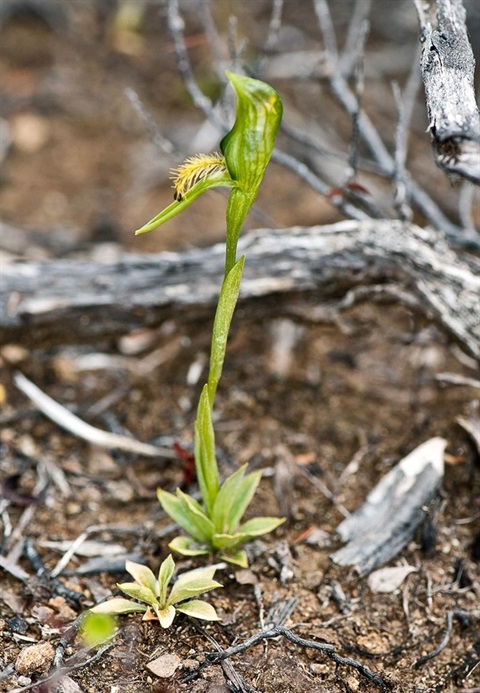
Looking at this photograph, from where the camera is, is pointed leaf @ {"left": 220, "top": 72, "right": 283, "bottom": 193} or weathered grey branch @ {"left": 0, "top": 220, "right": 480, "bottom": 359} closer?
pointed leaf @ {"left": 220, "top": 72, "right": 283, "bottom": 193}

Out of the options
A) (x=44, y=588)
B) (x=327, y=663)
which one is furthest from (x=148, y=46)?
(x=327, y=663)

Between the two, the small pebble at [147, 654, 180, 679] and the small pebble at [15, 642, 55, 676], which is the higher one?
the small pebble at [147, 654, 180, 679]

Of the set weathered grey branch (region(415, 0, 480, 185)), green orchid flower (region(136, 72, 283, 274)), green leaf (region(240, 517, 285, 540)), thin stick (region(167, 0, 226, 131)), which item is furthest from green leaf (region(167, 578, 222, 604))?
thin stick (region(167, 0, 226, 131))

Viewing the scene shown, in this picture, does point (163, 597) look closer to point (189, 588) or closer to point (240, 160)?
point (189, 588)

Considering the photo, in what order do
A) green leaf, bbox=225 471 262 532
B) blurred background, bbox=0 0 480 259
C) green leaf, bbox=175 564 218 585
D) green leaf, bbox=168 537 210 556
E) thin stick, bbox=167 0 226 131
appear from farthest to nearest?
1. blurred background, bbox=0 0 480 259
2. thin stick, bbox=167 0 226 131
3. green leaf, bbox=225 471 262 532
4. green leaf, bbox=168 537 210 556
5. green leaf, bbox=175 564 218 585

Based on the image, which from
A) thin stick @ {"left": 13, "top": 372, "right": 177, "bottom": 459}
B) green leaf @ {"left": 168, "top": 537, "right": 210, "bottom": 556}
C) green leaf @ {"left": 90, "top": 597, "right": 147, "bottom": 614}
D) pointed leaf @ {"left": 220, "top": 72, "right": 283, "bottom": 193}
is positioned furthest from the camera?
thin stick @ {"left": 13, "top": 372, "right": 177, "bottom": 459}

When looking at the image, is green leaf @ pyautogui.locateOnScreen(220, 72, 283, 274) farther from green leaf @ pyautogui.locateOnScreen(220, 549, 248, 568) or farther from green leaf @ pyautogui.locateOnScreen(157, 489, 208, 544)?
green leaf @ pyautogui.locateOnScreen(220, 549, 248, 568)

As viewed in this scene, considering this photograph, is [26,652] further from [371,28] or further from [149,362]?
[371,28]

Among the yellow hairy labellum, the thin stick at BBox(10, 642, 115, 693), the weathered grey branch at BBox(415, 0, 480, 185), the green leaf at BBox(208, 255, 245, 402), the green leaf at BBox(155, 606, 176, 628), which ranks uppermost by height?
the weathered grey branch at BBox(415, 0, 480, 185)
